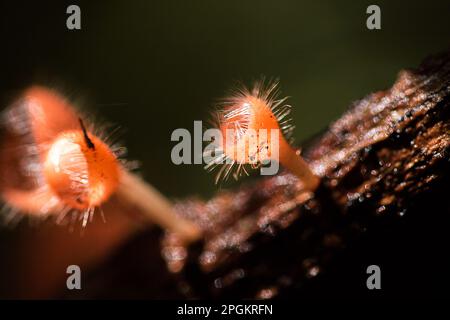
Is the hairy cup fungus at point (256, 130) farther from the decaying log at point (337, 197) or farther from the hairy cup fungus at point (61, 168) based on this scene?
the hairy cup fungus at point (61, 168)

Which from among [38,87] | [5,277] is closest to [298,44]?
[38,87]

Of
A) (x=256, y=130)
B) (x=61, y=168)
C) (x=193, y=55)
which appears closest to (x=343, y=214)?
(x=256, y=130)

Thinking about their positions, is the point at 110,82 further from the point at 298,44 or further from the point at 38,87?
the point at 298,44

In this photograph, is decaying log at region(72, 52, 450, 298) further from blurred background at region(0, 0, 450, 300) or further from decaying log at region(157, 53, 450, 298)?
blurred background at region(0, 0, 450, 300)

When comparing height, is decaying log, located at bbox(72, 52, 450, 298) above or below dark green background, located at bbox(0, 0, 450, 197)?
below

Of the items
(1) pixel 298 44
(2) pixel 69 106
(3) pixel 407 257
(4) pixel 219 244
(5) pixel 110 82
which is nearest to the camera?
(3) pixel 407 257

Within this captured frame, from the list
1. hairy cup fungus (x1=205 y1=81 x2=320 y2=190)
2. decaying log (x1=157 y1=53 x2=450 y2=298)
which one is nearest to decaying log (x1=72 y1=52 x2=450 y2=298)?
decaying log (x1=157 y1=53 x2=450 y2=298)

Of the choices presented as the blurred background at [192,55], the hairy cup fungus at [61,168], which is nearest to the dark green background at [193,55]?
the blurred background at [192,55]
